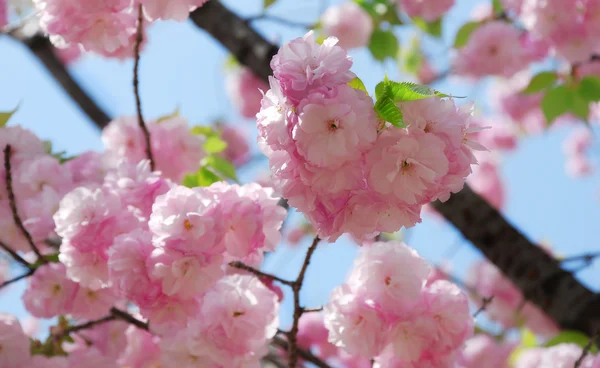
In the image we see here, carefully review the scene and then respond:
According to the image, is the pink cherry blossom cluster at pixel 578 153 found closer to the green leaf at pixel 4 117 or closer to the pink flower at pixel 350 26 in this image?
the pink flower at pixel 350 26

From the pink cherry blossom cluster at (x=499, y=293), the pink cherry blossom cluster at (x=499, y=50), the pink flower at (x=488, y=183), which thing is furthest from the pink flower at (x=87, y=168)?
the pink flower at (x=488, y=183)

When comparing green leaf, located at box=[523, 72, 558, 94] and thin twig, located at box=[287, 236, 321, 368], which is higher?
thin twig, located at box=[287, 236, 321, 368]

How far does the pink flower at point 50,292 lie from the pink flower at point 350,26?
5.46 feet

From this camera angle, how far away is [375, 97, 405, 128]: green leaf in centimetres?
79

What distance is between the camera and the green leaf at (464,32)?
A: 2.73 m

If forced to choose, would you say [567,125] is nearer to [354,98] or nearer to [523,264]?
[523,264]

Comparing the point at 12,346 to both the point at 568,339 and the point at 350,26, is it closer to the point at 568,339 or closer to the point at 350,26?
the point at 568,339

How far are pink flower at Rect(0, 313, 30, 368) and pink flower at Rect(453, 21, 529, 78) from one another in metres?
2.31

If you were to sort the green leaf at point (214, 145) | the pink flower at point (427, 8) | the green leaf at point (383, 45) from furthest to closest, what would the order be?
1. the green leaf at point (383, 45)
2. the pink flower at point (427, 8)
3. the green leaf at point (214, 145)

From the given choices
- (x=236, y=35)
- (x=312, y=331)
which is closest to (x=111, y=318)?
(x=312, y=331)

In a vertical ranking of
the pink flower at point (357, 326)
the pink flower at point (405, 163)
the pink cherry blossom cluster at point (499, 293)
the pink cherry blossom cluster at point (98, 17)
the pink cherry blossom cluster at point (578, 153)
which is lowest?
the pink cherry blossom cluster at point (578, 153)

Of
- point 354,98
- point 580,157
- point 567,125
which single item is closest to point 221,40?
point 354,98

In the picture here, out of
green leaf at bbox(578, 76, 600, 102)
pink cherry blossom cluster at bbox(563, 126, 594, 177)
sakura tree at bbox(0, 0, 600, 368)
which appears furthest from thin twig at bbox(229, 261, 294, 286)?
pink cherry blossom cluster at bbox(563, 126, 594, 177)

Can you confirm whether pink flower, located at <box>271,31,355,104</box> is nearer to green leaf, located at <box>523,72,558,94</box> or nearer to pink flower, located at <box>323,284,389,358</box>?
pink flower, located at <box>323,284,389,358</box>
